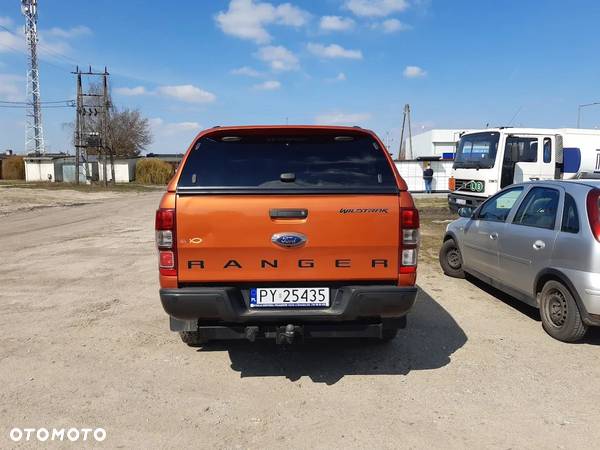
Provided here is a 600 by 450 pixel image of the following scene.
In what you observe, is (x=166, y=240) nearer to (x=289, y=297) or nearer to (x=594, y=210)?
(x=289, y=297)

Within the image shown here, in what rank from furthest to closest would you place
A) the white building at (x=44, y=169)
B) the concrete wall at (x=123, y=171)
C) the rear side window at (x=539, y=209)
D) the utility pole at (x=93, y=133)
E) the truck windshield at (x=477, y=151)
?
the concrete wall at (x=123, y=171)
the white building at (x=44, y=169)
the utility pole at (x=93, y=133)
the truck windshield at (x=477, y=151)
the rear side window at (x=539, y=209)

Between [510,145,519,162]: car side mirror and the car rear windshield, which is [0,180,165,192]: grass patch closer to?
[510,145,519,162]: car side mirror

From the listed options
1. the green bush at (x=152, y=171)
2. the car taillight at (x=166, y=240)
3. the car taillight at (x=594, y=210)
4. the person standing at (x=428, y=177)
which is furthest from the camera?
the green bush at (x=152, y=171)

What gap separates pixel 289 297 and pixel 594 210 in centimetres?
298

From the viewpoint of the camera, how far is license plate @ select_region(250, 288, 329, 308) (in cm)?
350

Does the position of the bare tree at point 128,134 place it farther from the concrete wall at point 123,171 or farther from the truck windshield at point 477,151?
the truck windshield at point 477,151

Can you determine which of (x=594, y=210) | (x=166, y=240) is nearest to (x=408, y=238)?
(x=166, y=240)

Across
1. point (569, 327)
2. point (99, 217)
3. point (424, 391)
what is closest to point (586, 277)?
point (569, 327)

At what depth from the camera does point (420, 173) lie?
2705 cm

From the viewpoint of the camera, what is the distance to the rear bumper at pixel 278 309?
341 cm

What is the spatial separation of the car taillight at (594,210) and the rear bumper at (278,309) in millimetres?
1992

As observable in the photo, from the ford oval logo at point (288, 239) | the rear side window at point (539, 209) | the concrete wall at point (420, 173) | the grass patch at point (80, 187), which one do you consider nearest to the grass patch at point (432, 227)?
the rear side window at point (539, 209)

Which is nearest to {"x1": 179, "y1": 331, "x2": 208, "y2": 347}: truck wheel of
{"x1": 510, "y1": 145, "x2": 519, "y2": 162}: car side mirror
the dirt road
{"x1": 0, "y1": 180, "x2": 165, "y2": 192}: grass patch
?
the dirt road

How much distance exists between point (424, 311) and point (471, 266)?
1.42 meters
